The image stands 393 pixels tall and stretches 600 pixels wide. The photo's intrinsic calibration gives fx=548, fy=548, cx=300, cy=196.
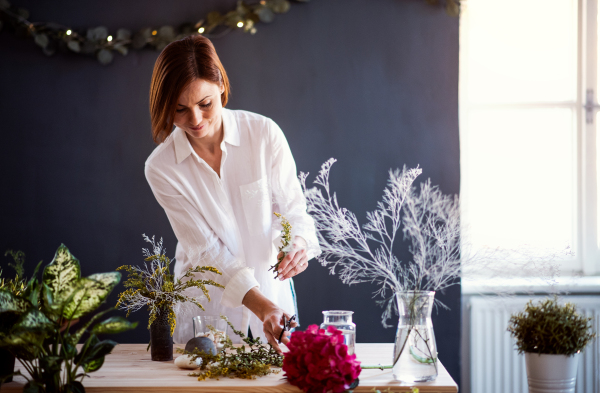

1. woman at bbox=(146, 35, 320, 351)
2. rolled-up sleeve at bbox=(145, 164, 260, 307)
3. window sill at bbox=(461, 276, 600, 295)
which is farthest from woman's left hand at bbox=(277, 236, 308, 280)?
window sill at bbox=(461, 276, 600, 295)

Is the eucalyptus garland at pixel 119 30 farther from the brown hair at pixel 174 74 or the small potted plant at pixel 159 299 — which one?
the small potted plant at pixel 159 299

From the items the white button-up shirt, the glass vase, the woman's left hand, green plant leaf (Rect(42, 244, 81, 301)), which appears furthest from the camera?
the white button-up shirt

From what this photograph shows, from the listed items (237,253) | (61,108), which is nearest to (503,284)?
(237,253)

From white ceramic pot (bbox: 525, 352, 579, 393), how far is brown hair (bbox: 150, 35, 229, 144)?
134cm

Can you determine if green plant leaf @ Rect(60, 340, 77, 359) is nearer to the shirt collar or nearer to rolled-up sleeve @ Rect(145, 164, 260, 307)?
rolled-up sleeve @ Rect(145, 164, 260, 307)

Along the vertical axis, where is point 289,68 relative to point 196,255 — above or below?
above

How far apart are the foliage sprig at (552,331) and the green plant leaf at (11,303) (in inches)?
45.3

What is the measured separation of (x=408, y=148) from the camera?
281cm

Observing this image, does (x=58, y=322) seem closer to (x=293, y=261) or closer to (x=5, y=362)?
(x=5, y=362)

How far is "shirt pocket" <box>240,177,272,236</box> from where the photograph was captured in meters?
2.10

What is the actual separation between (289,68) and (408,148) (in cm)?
74

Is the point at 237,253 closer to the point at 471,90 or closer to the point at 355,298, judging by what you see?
the point at 355,298

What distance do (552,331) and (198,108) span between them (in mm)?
1296

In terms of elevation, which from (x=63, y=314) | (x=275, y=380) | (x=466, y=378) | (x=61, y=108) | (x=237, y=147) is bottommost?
(x=466, y=378)
